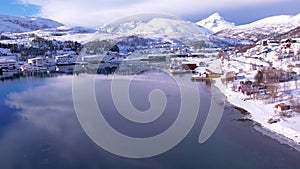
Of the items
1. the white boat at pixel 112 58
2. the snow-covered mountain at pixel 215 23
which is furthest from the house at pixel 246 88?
the snow-covered mountain at pixel 215 23

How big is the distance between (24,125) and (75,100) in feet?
4.41

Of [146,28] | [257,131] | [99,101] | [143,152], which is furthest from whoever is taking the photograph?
[146,28]

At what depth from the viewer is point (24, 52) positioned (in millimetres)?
13938

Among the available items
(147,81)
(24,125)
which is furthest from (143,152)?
(147,81)

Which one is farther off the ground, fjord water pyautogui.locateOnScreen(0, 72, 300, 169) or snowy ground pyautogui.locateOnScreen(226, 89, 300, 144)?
snowy ground pyautogui.locateOnScreen(226, 89, 300, 144)

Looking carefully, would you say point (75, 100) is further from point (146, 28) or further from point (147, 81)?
point (146, 28)

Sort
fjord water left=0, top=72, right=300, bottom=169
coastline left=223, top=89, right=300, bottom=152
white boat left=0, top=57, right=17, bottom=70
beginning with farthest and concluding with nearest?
white boat left=0, top=57, right=17, bottom=70, coastline left=223, top=89, right=300, bottom=152, fjord water left=0, top=72, right=300, bottom=169

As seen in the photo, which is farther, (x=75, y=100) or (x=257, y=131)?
(x=75, y=100)

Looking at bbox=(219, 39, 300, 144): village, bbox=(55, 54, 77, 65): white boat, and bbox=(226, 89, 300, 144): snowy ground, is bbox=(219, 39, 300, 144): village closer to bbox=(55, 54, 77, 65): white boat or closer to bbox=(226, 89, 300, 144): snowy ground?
bbox=(226, 89, 300, 144): snowy ground

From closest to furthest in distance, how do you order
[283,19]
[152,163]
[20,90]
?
1. [152,163]
2. [20,90]
3. [283,19]

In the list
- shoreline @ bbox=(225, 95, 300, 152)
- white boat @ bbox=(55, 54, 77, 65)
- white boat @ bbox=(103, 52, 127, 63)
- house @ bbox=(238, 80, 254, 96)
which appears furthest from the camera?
white boat @ bbox=(103, 52, 127, 63)

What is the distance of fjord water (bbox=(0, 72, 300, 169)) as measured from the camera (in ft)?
8.31

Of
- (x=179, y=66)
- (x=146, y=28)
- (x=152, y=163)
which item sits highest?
(x=146, y=28)

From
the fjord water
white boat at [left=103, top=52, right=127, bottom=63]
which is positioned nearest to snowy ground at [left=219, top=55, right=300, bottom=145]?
the fjord water
